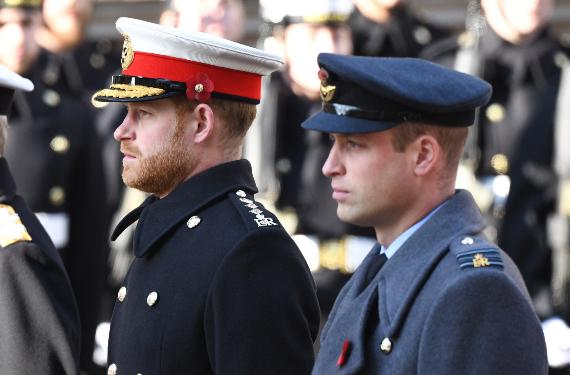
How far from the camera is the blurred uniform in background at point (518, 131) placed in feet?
28.1

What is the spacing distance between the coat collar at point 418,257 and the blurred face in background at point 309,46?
534cm

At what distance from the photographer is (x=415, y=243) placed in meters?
3.76

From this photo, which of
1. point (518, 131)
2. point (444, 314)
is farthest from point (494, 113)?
point (444, 314)

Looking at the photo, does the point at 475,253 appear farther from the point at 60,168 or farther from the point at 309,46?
the point at 309,46

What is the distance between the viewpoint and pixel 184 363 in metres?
4.18

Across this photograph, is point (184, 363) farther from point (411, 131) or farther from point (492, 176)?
point (492, 176)

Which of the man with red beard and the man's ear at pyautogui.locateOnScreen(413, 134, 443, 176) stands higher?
the man's ear at pyautogui.locateOnScreen(413, 134, 443, 176)

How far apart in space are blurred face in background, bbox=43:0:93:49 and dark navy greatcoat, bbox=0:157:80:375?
4248 mm

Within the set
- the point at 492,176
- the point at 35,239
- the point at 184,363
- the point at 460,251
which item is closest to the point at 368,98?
the point at 460,251

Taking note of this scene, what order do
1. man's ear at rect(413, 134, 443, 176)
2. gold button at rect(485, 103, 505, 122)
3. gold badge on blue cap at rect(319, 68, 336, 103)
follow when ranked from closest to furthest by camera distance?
man's ear at rect(413, 134, 443, 176) < gold badge on blue cap at rect(319, 68, 336, 103) < gold button at rect(485, 103, 505, 122)

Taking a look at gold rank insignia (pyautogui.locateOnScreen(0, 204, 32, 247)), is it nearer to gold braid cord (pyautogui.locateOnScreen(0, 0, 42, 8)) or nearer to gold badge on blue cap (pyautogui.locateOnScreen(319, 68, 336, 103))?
gold badge on blue cap (pyautogui.locateOnScreen(319, 68, 336, 103))

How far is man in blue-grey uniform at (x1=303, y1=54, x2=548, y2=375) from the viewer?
350 cm

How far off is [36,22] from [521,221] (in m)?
2.72

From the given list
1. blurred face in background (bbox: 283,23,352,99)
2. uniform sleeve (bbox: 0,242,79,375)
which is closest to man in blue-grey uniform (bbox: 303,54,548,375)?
uniform sleeve (bbox: 0,242,79,375)
